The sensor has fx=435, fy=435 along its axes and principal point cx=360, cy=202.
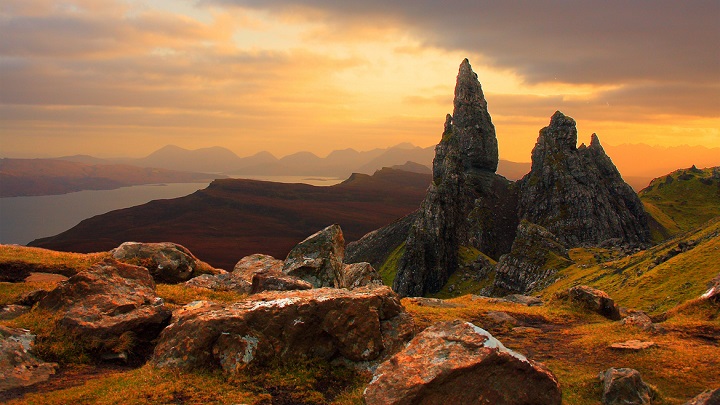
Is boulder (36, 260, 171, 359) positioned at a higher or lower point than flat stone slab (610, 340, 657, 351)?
higher

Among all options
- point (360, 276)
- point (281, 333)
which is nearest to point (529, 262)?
point (360, 276)

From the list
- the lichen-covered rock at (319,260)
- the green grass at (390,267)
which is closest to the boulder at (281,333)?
the lichen-covered rock at (319,260)

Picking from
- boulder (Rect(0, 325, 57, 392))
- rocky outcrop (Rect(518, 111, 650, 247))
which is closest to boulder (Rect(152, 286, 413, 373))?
boulder (Rect(0, 325, 57, 392))

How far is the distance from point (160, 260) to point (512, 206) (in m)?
163

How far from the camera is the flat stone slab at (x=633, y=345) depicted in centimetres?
2395

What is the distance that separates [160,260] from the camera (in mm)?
38125

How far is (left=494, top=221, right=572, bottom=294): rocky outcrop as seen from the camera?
9325 centimetres

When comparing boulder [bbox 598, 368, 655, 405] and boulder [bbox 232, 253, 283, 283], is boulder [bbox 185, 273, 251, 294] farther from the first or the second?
boulder [bbox 598, 368, 655, 405]

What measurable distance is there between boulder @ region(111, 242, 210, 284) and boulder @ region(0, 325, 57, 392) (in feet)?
54.1

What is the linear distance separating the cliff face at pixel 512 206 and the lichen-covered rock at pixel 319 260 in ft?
325

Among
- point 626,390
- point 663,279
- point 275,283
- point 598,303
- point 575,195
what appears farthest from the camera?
point 575,195

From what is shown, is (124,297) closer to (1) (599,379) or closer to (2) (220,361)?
(2) (220,361)

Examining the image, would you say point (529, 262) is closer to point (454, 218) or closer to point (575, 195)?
point (454, 218)

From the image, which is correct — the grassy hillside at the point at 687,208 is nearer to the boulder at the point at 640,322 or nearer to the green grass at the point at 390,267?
the green grass at the point at 390,267
